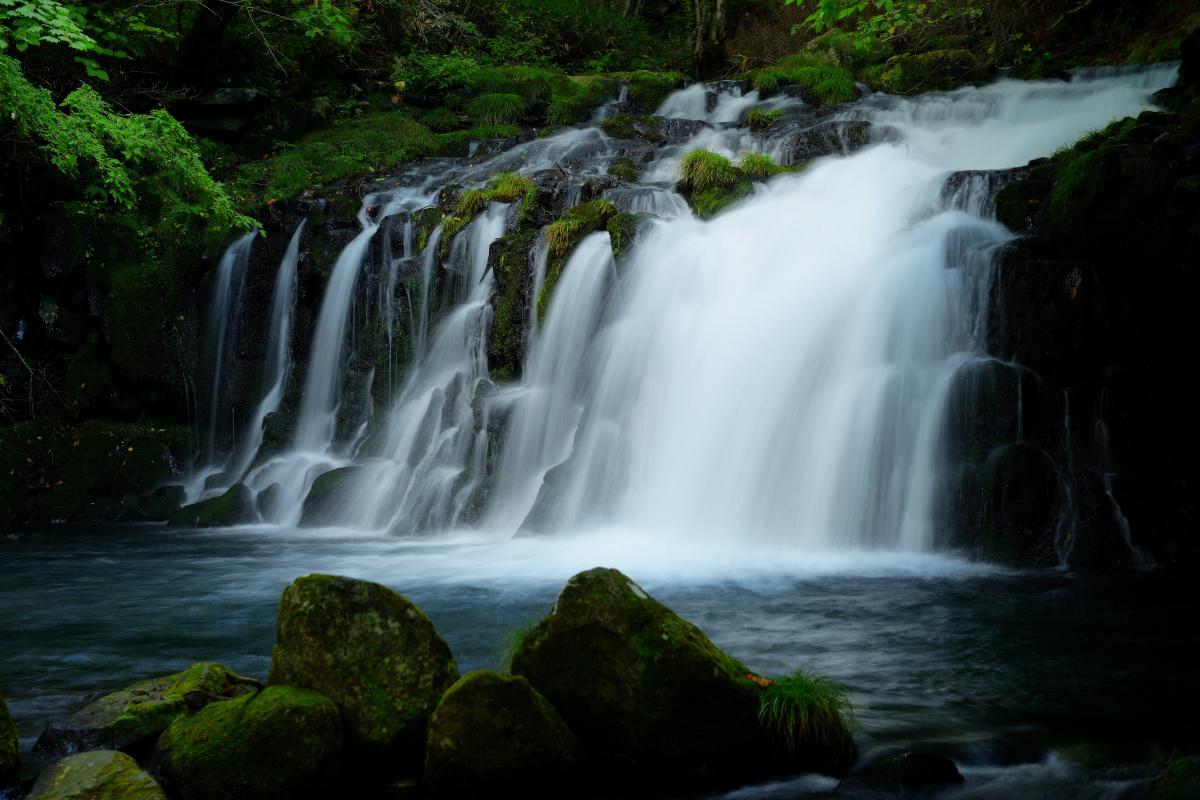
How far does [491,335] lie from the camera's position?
41.8 feet

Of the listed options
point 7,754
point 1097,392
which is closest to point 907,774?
point 7,754

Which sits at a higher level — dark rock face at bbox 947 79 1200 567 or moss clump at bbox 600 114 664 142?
moss clump at bbox 600 114 664 142

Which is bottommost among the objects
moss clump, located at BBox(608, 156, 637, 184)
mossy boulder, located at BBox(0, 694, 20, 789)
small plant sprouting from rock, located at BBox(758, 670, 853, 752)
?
mossy boulder, located at BBox(0, 694, 20, 789)

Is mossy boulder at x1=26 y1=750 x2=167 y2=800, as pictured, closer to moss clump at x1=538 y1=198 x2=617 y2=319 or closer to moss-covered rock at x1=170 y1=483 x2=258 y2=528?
moss-covered rock at x1=170 y1=483 x2=258 y2=528

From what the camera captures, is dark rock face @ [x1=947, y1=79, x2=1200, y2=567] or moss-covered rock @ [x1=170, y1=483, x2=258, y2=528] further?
moss-covered rock @ [x1=170, y1=483, x2=258, y2=528]

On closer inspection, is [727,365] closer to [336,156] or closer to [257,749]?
[257,749]

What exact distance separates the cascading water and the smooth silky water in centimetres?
4

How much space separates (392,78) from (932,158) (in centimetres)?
1333

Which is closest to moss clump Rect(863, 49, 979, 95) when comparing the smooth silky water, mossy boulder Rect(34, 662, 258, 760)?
the smooth silky water

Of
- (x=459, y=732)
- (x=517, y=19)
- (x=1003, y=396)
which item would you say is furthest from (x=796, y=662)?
(x=517, y=19)

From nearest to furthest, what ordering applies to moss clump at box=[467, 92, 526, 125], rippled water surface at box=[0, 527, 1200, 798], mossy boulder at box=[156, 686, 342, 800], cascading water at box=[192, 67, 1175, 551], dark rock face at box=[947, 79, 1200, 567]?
mossy boulder at box=[156, 686, 342, 800], rippled water surface at box=[0, 527, 1200, 798], dark rock face at box=[947, 79, 1200, 567], cascading water at box=[192, 67, 1175, 551], moss clump at box=[467, 92, 526, 125]

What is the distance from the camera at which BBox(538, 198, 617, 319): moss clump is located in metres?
12.4

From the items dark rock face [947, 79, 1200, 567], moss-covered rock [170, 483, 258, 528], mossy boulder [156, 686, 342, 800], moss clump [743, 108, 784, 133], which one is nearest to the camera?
mossy boulder [156, 686, 342, 800]

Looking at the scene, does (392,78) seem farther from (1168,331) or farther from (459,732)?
(459,732)
